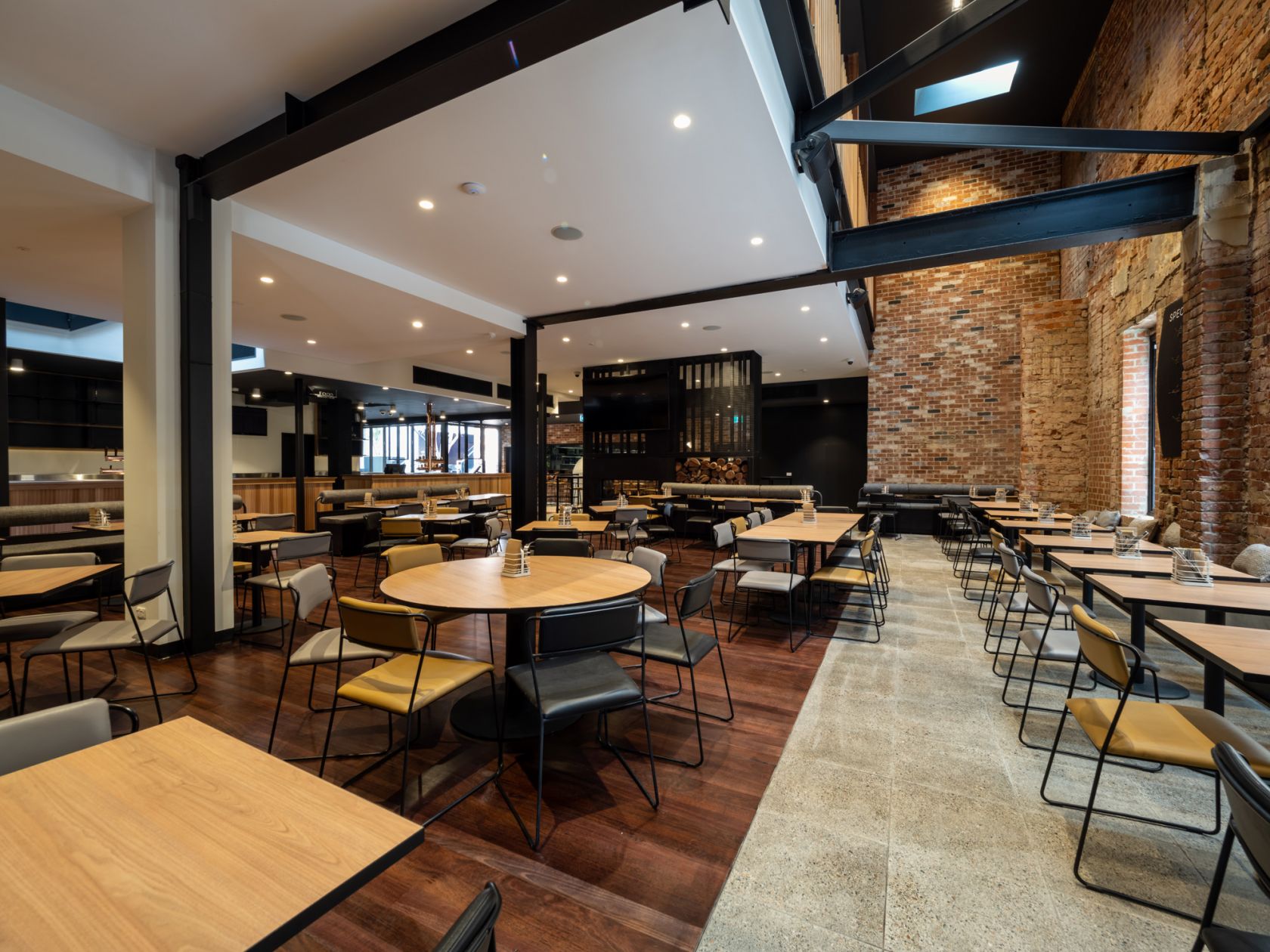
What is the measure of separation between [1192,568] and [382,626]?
3.72 meters

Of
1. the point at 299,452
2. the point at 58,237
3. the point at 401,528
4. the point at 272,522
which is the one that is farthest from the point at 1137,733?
the point at 299,452

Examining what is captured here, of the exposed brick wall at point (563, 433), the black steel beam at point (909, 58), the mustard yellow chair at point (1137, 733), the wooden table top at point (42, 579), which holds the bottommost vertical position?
the mustard yellow chair at point (1137, 733)

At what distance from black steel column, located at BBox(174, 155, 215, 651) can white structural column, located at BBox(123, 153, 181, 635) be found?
0.18ft

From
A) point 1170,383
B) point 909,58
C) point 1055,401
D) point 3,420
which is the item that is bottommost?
point 3,420

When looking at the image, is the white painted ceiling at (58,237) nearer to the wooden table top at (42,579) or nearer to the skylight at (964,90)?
the wooden table top at (42,579)

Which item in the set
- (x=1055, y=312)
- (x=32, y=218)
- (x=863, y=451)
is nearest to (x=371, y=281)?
(x=32, y=218)

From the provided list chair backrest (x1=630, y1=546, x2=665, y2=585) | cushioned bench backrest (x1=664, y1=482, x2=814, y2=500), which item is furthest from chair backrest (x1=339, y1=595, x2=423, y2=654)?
cushioned bench backrest (x1=664, y1=482, x2=814, y2=500)

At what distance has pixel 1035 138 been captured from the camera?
3963mm

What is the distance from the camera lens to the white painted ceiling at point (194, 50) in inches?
98.1

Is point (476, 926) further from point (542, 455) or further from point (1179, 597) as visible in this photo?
→ point (542, 455)

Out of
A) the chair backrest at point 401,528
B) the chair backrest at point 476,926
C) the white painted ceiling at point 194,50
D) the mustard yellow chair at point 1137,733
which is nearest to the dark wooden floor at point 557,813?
the chair backrest at point 476,926

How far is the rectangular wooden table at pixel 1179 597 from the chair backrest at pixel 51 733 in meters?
3.54

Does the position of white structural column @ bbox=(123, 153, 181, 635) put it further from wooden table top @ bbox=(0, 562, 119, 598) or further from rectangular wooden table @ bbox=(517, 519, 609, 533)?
rectangular wooden table @ bbox=(517, 519, 609, 533)

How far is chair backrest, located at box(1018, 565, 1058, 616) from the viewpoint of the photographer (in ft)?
8.96
